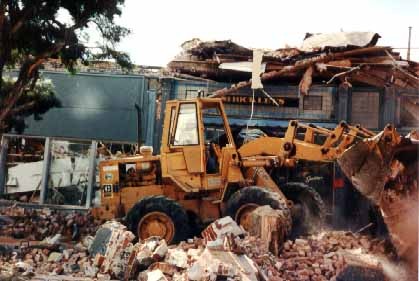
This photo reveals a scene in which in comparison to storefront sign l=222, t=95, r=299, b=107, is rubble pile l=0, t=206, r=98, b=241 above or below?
A: below

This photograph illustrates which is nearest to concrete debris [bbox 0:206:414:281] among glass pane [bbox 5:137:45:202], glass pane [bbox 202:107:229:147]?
glass pane [bbox 202:107:229:147]

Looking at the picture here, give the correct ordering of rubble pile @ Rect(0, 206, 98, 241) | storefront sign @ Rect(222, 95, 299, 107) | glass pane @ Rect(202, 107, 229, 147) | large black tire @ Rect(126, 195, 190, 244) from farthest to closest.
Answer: storefront sign @ Rect(222, 95, 299, 107) → rubble pile @ Rect(0, 206, 98, 241) → glass pane @ Rect(202, 107, 229, 147) → large black tire @ Rect(126, 195, 190, 244)

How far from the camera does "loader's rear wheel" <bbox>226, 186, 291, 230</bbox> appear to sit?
7469 mm

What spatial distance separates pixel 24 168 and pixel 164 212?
566cm

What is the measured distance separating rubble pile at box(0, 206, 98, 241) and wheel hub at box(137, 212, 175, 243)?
158cm

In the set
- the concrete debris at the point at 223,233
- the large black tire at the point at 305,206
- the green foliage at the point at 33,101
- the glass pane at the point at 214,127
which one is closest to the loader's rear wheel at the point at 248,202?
the concrete debris at the point at 223,233

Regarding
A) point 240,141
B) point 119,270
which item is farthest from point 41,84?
point 119,270

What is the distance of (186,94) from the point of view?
11969 mm

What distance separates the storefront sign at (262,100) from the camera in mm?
11508

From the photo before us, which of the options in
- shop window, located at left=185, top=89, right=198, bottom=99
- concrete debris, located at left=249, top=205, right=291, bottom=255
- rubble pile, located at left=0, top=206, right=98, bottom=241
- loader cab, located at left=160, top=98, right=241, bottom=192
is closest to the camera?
concrete debris, located at left=249, top=205, right=291, bottom=255

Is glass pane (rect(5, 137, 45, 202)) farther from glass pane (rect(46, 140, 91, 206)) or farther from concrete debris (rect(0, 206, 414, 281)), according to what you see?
concrete debris (rect(0, 206, 414, 281))

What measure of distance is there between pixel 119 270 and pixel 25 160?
648 centimetres

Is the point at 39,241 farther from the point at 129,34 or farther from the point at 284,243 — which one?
the point at 284,243

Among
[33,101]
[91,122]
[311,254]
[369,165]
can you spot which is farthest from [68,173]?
[369,165]
